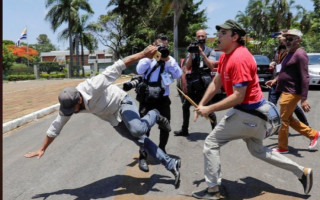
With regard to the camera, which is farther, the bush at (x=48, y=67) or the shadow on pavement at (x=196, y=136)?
the bush at (x=48, y=67)

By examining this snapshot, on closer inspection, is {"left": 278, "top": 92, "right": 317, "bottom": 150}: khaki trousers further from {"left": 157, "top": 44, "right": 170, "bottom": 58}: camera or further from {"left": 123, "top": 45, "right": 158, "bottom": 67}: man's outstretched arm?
{"left": 123, "top": 45, "right": 158, "bottom": 67}: man's outstretched arm

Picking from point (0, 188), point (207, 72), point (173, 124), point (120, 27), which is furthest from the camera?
point (120, 27)

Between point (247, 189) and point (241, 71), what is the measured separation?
4.62 feet

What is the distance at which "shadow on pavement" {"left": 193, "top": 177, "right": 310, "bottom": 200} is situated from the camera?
3.51m

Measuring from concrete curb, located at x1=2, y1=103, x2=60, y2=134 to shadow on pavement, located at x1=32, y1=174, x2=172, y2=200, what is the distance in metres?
4.10

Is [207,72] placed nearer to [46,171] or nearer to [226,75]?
[226,75]

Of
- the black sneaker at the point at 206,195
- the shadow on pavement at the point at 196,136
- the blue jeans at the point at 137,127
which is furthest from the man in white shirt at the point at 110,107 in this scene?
the shadow on pavement at the point at 196,136

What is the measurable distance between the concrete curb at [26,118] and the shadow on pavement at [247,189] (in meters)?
5.18

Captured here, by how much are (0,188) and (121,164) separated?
261 centimetres

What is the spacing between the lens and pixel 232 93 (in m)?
3.25

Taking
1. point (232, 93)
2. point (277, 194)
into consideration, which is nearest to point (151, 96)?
point (232, 93)

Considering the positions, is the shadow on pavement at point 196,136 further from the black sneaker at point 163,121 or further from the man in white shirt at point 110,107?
the man in white shirt at point 110,107

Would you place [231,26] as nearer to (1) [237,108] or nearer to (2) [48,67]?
(1) [237,108]

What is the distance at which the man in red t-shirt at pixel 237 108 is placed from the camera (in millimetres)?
3064
